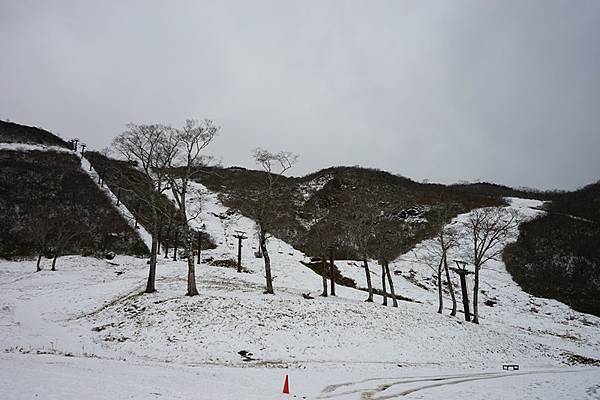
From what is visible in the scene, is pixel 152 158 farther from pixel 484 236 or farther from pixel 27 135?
pixel 27 135

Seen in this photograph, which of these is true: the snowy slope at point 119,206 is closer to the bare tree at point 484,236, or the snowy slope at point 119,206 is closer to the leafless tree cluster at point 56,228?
the leafless tree cluster at point 56,228

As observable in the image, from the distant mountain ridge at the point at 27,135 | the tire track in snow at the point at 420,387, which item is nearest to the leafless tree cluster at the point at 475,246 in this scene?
the tire track in snow at the point at 420,387

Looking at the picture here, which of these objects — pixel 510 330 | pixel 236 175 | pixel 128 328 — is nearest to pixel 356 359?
pixel 128 328

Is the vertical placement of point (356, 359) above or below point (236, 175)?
below

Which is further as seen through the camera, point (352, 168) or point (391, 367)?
point (352, 168)

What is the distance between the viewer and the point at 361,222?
3141cm

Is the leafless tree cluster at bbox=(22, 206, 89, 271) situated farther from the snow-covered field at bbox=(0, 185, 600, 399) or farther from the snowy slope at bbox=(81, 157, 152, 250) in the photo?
the snow-covered field at bbox=(0, 185, 600, 399)

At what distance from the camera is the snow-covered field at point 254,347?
33.8ft

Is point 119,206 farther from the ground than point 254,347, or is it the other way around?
point 119,206

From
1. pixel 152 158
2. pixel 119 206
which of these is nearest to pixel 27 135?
pixel 119 206

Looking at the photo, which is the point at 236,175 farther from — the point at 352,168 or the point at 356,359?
the point at 356,359

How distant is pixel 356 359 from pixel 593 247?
156 feet

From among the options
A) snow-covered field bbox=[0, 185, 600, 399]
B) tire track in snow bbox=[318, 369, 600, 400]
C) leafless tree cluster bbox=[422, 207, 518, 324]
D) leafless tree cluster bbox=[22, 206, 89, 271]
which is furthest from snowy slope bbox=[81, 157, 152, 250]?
tire track in snow bbox=[318, 369, 600, 400]

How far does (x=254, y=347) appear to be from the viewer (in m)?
16.9
